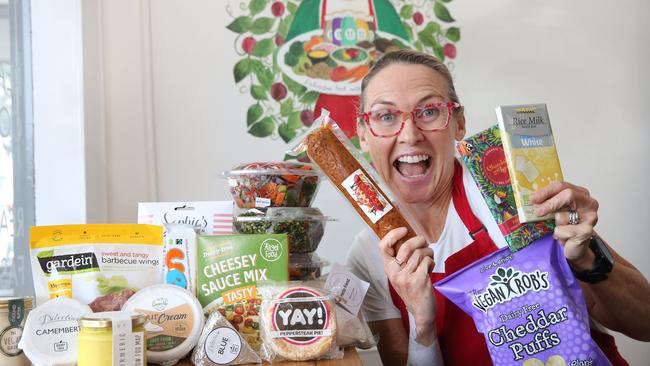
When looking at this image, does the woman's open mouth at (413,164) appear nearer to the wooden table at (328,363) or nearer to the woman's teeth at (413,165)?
the woman's teeth at (413,165)

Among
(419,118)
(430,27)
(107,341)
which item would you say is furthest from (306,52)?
(107,341)

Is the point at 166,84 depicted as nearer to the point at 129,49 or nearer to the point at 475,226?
the point at 129,49

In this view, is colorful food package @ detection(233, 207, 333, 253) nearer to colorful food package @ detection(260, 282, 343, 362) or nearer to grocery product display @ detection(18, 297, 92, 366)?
colorful food package @ detection(260, 282, 343, 362)

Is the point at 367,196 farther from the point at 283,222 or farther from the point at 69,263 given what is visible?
the point at 69,263

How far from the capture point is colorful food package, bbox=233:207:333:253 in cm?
135

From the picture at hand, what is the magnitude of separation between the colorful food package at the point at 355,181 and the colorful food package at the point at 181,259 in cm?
33

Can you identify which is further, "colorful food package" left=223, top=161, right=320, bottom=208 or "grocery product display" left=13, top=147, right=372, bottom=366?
"colorful food package" left=223, top=161, right=320, bottom=208

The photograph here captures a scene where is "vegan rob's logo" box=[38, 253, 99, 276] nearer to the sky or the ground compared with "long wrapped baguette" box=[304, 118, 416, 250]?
nearer to the ground

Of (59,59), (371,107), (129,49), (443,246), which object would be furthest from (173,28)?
(443,246)

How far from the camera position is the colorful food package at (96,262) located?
116 centimetres

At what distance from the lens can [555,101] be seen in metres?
2.55

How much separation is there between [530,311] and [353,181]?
49cm

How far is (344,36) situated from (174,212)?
4.30 ft

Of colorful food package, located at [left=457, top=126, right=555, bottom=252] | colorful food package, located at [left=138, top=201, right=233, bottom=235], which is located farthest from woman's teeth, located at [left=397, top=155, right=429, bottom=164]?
colorful food package, located at [left=138, top=201, right=233, bottom=235]
